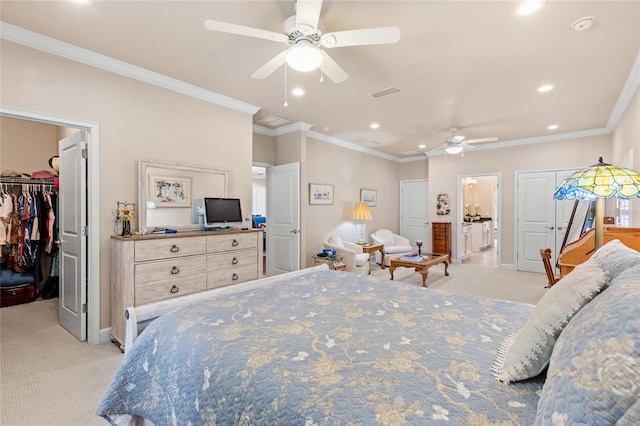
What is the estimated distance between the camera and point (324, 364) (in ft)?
3.28

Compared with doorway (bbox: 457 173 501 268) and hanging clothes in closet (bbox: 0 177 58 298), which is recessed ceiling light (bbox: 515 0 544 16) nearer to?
doorway (bbox: 457 173 501 268)

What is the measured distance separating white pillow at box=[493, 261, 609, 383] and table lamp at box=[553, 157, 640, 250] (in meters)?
1.34

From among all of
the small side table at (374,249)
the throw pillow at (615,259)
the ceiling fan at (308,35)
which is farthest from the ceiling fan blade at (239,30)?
the small side table at (374,249)

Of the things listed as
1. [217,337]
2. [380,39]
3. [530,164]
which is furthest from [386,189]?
[217,337]

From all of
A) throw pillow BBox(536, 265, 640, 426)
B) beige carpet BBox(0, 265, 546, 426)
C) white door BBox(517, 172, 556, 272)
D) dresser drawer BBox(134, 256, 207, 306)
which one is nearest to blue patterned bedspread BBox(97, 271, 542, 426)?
throw pillow BBox(536, 265, 640, 426)

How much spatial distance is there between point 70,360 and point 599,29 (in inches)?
205

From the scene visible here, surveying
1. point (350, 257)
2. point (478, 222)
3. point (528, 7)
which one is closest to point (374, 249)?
point (350, 257)

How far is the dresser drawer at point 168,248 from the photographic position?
107 inches

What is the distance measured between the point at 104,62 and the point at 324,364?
343 centimetres

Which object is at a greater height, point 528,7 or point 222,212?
point 528,7

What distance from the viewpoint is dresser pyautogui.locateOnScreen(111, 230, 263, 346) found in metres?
2.66

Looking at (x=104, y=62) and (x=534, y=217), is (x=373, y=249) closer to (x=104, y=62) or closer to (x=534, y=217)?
(x=534, y=217)

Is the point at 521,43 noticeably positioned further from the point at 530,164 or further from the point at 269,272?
the point at 269,272

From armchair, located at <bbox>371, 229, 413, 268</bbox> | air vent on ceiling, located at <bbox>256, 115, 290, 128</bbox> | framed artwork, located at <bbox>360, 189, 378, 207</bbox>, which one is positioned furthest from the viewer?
framed artwork, located at <bbox>360, 189, 378, 207</bbox>
